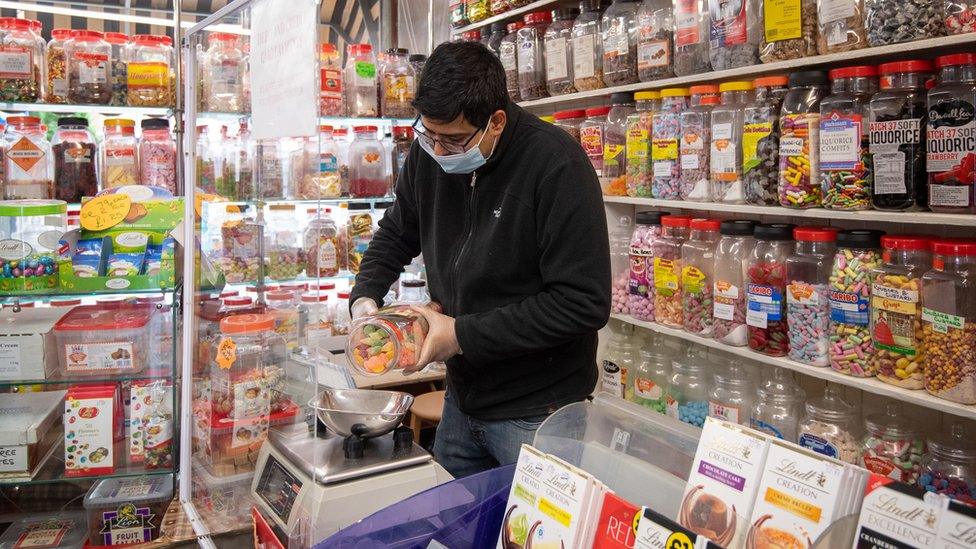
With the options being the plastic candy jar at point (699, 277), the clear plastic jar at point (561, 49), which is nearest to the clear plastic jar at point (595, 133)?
the clear plastic jar at point (561, 49)

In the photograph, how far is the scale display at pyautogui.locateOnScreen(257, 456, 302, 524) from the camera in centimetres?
127

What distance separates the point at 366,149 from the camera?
140 inches

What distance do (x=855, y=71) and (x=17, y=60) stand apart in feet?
8.75

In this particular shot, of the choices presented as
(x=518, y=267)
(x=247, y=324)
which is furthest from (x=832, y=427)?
(x=247, y=324)

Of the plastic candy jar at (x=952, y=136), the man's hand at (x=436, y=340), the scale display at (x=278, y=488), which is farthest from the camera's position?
the plastic candy jar at (x=952, y=136)

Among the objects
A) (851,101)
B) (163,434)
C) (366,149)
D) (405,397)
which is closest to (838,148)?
(851,101)

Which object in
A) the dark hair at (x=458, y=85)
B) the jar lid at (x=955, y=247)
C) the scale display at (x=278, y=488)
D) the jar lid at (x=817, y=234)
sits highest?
the dark hair at (x=458, y=85)

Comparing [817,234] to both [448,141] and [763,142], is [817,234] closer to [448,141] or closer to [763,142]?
[763,142]

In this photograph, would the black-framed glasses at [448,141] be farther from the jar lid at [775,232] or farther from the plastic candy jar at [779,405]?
the plastic candy jar at [779,405]

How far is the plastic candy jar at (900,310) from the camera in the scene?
5.63 ft

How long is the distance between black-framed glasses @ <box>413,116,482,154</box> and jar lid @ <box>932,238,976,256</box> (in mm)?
1066

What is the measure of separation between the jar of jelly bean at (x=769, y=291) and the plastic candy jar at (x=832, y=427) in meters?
0.20

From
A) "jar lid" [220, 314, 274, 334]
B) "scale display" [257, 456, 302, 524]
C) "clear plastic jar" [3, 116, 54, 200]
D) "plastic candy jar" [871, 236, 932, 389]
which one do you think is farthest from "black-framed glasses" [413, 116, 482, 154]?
"clear plastic jar" [3, 116, 54, 200]

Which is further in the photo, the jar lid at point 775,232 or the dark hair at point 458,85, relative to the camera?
the jar lid at point 775,232
